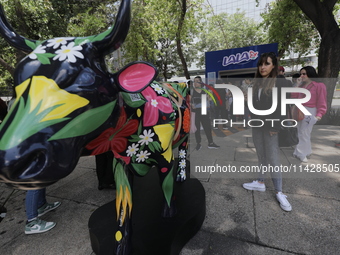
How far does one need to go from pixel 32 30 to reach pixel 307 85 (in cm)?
1061

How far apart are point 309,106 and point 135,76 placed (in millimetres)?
4277

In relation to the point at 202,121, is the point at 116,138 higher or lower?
higher

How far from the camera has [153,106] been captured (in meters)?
1.74

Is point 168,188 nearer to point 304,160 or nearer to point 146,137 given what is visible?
point 146,137

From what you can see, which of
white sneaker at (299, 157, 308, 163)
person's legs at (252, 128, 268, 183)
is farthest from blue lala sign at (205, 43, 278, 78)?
person's legs at (252, 128, 268, 183)

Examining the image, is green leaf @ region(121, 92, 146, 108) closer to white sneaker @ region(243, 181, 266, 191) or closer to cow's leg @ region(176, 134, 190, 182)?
cow's leg @ region(176, 134, 190, 182)

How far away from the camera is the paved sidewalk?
209cm

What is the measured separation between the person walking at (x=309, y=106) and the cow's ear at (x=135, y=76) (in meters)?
3.97

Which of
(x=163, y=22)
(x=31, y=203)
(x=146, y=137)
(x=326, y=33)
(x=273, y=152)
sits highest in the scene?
(x=163, y=22)

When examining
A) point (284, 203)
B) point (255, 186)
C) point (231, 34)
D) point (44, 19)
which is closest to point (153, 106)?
point (284, 203)

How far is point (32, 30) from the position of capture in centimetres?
894

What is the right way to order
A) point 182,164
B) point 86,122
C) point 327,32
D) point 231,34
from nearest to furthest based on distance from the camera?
point 86,122
point 182,164
point 327,32
point 231,34

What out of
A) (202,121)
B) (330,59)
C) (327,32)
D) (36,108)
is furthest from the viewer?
(330,59)

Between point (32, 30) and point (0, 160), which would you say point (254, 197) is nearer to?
point (0, 160)
